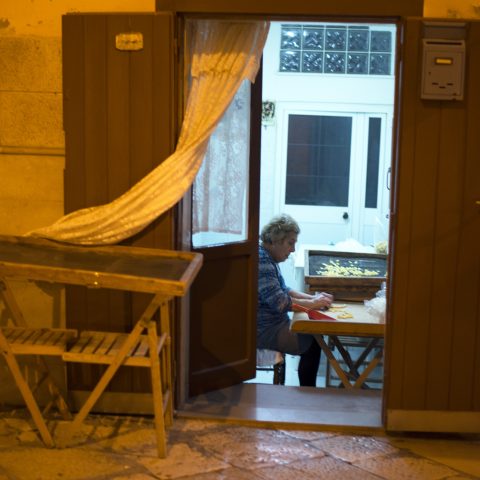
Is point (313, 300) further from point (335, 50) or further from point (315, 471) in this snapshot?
point (335, 50)

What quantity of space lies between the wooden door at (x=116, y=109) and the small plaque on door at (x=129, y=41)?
0.05 ft

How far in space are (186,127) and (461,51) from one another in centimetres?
133

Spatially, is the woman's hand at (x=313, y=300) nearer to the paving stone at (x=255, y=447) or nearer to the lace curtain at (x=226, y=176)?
the lace curtain at (x=226, y=176)

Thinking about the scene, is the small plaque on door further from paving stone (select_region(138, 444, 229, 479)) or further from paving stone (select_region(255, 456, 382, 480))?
paving stone (select_region(255, 456, 382, 480))

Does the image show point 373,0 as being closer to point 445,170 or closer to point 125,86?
point 445,170

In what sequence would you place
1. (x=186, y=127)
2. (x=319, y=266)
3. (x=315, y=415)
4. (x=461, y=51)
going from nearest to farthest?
1. (x=461, y=51)
2. (x=186, y=127)
3. (x=315, y=415)
4. (x=319, y=266)

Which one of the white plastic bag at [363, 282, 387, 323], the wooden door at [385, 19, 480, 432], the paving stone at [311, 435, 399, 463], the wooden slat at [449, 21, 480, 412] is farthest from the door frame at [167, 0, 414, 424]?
the white plastic bag at [363, 282, 387, 323]

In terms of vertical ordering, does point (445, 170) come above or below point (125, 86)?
below

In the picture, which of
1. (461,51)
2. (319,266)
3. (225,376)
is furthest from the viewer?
(319,266)

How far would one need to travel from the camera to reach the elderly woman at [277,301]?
4879 millimetres

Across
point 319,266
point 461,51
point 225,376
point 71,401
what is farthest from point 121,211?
point 319,266

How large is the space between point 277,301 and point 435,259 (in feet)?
5.18

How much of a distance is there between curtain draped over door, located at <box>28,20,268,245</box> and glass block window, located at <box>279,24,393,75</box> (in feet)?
13.5

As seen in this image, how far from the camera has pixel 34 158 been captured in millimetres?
3643
